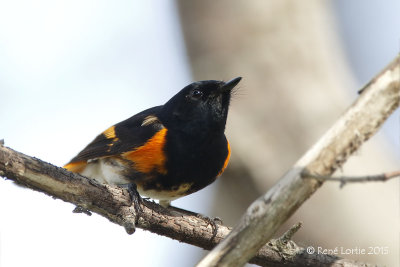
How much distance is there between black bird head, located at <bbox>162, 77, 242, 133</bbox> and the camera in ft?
13.9

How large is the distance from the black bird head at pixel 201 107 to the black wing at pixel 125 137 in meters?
0.15

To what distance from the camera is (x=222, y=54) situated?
17.8 feet

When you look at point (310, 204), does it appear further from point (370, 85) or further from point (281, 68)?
point (370, 85)

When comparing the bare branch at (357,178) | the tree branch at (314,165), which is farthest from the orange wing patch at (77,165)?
the bare branch at (357,178)

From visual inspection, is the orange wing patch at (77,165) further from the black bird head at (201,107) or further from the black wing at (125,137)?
the black bird head at (201,107)

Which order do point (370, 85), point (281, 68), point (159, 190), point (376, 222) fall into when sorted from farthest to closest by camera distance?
point (281, 68), point (376, 222), point (159, 190), point (370, 85)

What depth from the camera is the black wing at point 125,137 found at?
13.6 feet

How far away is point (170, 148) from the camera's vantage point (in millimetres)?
4016

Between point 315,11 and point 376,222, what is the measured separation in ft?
7.50

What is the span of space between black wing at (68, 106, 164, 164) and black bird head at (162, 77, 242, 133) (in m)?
0.15

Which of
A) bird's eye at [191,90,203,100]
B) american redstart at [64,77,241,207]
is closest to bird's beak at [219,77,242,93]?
american redstart at [64,77,241,207]

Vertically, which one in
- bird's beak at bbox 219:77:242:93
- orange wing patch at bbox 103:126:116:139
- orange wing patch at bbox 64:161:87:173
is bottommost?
orange wing patch at bbox 64:161:87:173

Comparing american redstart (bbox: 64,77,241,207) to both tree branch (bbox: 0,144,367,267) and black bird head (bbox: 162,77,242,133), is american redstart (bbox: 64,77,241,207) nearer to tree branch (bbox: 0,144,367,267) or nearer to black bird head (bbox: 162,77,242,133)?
black bird head (bbox: 162,77,242,133)

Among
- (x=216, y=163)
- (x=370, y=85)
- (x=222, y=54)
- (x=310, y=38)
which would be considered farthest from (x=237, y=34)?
(x=370, y=85)
